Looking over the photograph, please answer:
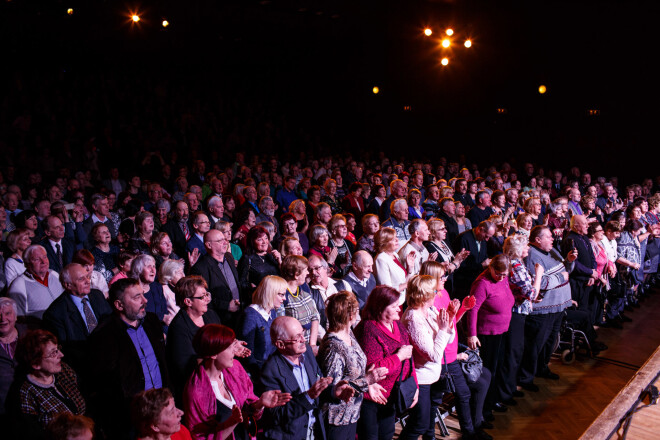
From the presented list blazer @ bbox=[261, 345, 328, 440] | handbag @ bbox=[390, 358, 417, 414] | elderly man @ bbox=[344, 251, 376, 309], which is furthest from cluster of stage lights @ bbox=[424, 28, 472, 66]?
blazer @ bbox=[261, 345, 328, 440]

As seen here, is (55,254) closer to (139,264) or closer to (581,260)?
(139,264)

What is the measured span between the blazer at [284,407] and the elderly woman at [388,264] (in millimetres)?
2093

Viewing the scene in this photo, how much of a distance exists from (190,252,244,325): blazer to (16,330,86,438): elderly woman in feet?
5.35

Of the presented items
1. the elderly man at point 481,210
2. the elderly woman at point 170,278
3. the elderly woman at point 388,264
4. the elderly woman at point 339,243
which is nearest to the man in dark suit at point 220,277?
the elderly woman at point 170,278

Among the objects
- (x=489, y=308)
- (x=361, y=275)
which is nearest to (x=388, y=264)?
(x=361, y=275)

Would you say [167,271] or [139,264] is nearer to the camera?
[139,264]

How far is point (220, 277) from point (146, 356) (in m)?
1.32

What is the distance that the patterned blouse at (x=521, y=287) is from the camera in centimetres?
484

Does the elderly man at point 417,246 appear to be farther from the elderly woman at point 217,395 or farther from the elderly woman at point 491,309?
the elderly woman at point 217,395

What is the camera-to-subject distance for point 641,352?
248 inches

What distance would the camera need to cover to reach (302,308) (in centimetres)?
400

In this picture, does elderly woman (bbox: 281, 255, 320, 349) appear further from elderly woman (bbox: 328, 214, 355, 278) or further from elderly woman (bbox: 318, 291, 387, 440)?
elderly woman (bbox: 328, 214, 355, 278)

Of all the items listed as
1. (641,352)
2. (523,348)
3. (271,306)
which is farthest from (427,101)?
(271,306)

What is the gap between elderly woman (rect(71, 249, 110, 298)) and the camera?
4152mm
